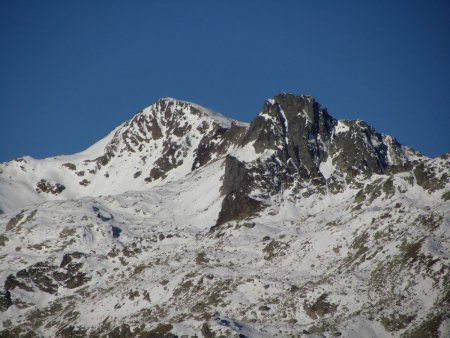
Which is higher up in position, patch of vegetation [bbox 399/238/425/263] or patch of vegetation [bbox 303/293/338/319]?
patch of vegetation [bbox 399/238/425/263]

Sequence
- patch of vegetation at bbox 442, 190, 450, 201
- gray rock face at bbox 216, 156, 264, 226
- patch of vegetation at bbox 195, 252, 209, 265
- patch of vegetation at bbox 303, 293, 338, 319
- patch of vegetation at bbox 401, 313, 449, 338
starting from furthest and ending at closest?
gray rock face at bbox 216, 156, 264, 226, patch of vegetation at bbox 195, 252, 209, 265, patch of vegetation at bbox 442, 190, 450, 201, patch of vegetation at bbox 303, 293, 338, 319, patch of vegetation at bbox 401, 313, 449, 338

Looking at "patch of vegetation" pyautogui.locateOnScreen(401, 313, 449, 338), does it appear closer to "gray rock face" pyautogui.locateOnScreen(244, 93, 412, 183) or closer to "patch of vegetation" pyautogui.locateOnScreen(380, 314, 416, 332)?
"patch of vegetation" pyautogui.locateOnScreen(380, 314, 416, 332)

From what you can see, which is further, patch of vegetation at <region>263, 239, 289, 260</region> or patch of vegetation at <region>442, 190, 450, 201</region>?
patch of vegetation at <region>263, 239, 289, 260</region>

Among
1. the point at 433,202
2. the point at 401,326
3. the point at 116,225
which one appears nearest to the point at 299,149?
the point at 116,225

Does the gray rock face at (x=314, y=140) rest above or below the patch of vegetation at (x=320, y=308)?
above

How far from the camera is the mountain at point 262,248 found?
284 ft

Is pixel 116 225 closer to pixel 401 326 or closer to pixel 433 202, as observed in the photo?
pixel 433 202

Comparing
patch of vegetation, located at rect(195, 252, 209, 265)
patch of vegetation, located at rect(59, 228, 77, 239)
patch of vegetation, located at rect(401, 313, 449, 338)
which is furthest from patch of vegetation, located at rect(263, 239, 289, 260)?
patch of vegetation, located at rect(59, 228, 77, 239)

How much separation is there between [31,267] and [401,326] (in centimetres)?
8135

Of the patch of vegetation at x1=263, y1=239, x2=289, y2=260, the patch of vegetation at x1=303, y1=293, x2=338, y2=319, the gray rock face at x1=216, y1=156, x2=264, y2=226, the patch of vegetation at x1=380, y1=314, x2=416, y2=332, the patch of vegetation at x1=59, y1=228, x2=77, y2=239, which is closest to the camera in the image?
the patch of vegetation at x1=380, y1=314, x2=416, y2=332

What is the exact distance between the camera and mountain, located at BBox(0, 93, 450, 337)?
8650cm

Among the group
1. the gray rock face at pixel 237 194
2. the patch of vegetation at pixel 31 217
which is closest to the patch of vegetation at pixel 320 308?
the gray rock face at pixel 237 194

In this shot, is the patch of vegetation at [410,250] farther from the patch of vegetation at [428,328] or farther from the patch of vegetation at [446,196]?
the patch of vegetation at [446,196]

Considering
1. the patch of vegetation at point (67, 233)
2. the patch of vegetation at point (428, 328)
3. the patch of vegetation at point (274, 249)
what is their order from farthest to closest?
the patch of vegetation at point (67, 233)
the patch of vegetation at point (274, 249)
the patch of vegetation at point (428, 328)
